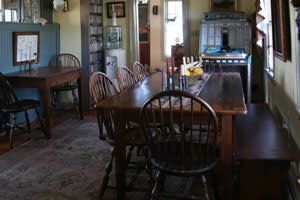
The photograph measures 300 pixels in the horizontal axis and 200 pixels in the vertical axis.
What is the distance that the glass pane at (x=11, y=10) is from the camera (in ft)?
16.1

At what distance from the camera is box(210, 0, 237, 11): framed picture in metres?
6.14

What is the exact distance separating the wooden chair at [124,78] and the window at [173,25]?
378 centimetres

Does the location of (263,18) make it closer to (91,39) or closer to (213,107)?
(213,107)

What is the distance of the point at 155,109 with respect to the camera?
2574mm

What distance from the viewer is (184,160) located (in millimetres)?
2395

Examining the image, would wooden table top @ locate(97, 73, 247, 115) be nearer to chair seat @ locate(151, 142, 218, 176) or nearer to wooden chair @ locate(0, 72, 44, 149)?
chair seat @ locate(151, 142, 218, 176)

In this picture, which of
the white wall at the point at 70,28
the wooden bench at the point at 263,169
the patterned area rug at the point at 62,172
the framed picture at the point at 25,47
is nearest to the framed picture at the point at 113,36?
the white wall at the point at 70,28

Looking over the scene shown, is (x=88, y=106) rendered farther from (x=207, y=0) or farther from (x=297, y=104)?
(x=297, y=104)

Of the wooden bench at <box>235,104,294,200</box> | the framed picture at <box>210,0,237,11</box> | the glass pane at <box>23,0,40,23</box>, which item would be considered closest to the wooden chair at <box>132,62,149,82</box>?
the wooden bench at <box>235,104,294,200</box>

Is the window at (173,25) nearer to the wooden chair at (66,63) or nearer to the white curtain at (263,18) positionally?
the wooden chair at (66,63)

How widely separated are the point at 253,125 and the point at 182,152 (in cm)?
120

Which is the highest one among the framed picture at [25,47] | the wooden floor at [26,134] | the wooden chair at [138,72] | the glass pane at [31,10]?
the glass pane at [31,10]

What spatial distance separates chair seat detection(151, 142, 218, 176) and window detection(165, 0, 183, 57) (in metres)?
5.32

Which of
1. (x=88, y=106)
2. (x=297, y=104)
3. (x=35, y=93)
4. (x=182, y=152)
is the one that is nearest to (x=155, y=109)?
(x=182, y=152)
